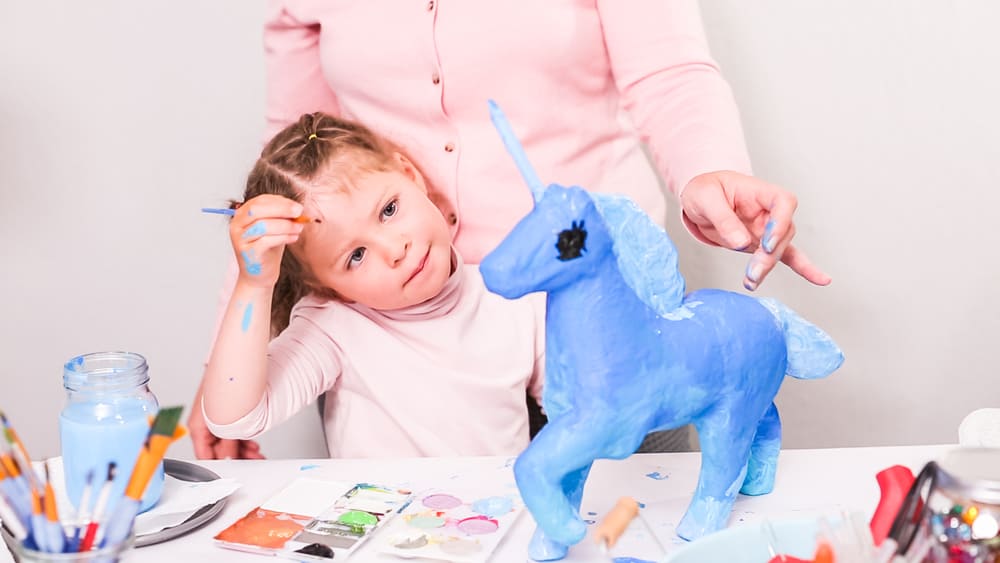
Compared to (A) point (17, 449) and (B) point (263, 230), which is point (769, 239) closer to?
(B) point (263, 230)

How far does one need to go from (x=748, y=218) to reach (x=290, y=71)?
1.97ft

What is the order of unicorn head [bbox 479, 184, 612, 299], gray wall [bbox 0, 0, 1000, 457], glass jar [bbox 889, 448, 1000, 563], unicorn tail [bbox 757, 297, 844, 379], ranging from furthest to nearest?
1. gray wall [bbox 0, 0, 1000, 457]
2. unicorn tail [bbox 757, 297, 844, 379]
3. unicorn head [bbox 479, 184, 612, 299]
4. glass jar [bbox 889, 448, 1000, 563]

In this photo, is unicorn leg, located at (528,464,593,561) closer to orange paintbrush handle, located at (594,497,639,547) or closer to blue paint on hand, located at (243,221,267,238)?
orange paintbrush handle, located at (594,497,639,547)

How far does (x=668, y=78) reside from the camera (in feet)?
3.47

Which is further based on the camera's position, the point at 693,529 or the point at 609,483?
the point at 609,483

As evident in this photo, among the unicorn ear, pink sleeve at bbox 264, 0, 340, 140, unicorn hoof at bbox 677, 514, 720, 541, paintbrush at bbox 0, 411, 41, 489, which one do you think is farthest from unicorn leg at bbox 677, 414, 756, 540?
pink sleeve at bbox 264, 0, 340, 140

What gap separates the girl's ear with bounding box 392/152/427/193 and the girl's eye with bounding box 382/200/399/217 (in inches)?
2.7

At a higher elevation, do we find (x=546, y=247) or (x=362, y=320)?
(x=546, y=247)

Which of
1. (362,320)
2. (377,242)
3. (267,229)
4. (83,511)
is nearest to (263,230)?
(267,229)

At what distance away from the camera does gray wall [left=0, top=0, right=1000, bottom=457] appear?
1430mm

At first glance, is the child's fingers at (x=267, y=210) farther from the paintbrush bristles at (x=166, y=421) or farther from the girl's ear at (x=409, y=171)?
the paintbrush bristles at (x=166, y=421)

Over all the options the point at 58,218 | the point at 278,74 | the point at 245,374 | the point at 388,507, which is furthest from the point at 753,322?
the point at 58,218

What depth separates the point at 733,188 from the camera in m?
0.85

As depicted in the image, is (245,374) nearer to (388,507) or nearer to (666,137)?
(388,507)
